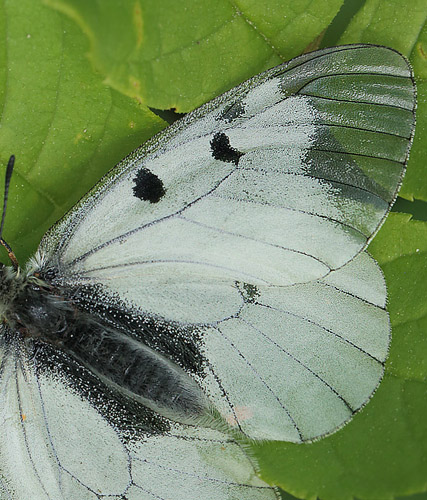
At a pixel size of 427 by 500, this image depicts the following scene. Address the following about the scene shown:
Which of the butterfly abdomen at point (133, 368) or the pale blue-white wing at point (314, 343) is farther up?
the pale blue-white wing at point (314, 343)

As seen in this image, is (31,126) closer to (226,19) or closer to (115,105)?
(115,105)

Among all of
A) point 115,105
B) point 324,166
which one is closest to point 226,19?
point 115,105

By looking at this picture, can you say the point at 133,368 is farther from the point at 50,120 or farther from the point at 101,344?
the point at 50,120

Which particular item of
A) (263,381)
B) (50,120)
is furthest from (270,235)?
(50,120)

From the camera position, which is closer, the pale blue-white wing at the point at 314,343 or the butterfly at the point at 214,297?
the butterfly at the point at 214,297

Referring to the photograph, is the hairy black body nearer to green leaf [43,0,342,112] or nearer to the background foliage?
the background foliage

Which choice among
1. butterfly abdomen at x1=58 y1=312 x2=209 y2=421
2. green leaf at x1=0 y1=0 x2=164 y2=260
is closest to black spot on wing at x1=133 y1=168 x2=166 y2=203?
green leaf at x1=0 y1=0 x2=164 y2=260

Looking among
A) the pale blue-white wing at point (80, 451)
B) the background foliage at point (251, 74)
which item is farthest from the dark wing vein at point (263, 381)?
the pale blue-white wing at point (80, 451)

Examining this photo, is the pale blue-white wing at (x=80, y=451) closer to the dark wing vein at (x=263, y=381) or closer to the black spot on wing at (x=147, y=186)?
the dark wing vein at (x=263, y=381)
